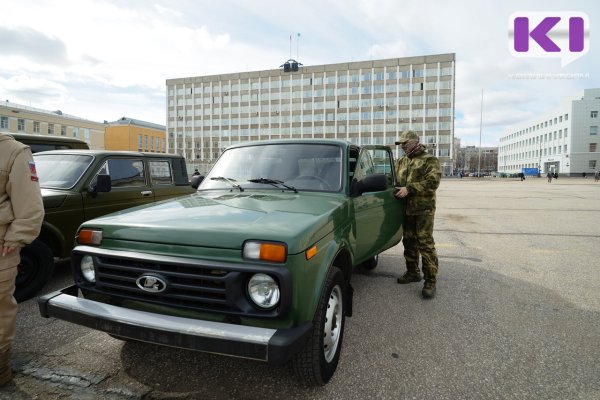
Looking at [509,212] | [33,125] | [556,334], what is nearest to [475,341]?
[556,334]

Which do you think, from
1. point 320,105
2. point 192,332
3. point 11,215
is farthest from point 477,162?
point 11,215

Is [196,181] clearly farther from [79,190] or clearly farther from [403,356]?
[403,356]

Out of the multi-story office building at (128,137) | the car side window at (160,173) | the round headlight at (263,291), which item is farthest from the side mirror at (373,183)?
the multi-story office building at (128,137)

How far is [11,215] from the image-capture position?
253cm

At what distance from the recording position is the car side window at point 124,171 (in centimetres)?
534

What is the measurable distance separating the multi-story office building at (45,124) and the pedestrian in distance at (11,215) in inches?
2475

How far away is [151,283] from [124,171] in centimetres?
394

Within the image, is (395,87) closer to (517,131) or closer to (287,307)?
(517,131)

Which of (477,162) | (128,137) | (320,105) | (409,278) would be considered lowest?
(409,278)

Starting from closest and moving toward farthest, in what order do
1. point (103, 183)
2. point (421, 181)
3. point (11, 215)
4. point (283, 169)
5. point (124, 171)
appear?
point (11, 215), point (283, 169), point (421, 181), point (103, 183), point (124, 171)

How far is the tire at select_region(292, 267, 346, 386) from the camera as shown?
7.61ft

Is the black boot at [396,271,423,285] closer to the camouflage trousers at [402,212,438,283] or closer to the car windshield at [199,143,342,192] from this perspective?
the camouflage trousers at [402,212,438,283]

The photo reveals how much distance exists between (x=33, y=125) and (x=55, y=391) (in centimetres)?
7423

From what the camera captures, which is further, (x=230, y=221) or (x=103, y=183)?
(x=103, y=183)
